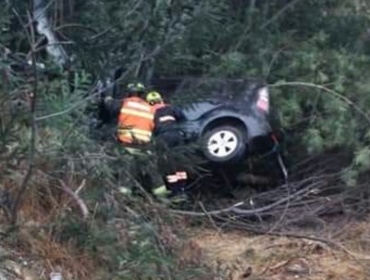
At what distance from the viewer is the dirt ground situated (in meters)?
9.14

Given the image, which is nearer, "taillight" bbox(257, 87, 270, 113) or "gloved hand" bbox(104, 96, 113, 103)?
"gloved hand" bbox(104, 96, 113, 103)

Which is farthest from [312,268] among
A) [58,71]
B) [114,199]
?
[58,71]

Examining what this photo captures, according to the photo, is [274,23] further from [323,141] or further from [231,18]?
[323,141]

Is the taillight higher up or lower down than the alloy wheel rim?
higher up

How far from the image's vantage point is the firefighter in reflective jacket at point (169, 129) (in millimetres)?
7940

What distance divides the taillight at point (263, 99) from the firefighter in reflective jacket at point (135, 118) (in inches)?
90.0

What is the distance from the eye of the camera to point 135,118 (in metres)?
9.73

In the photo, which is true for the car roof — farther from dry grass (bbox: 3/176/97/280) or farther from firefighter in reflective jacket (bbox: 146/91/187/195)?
dry grass (bbox: 3/176/97/280)

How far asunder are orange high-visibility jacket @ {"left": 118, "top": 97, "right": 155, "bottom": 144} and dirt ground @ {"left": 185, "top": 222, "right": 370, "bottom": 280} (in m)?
1.06

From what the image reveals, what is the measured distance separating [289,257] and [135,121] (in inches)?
70.8

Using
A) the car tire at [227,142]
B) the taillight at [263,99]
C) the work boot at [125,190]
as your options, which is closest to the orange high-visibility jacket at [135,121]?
the work boot at [125,190]

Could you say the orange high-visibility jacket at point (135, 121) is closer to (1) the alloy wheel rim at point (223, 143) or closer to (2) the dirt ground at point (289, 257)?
(2) the dirt ground at point (289, 257)

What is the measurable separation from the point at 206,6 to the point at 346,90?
6032mm

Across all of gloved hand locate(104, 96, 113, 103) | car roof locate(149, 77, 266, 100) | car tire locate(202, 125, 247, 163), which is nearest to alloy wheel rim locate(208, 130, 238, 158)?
car tire locate(202, 125, 247, 163)
